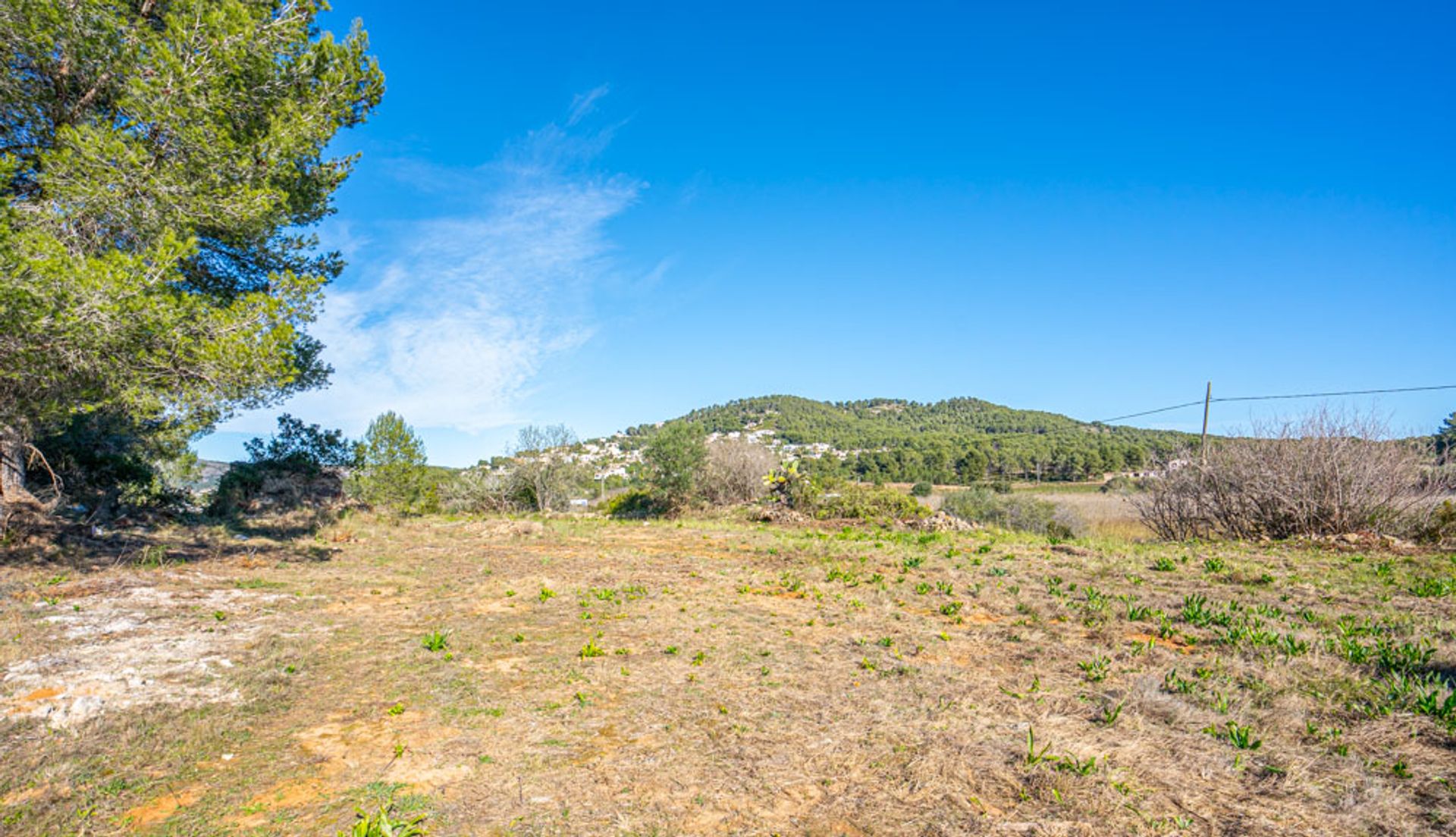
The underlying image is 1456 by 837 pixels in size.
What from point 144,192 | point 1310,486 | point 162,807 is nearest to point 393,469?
point 144,192

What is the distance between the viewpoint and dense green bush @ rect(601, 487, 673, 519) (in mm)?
20578

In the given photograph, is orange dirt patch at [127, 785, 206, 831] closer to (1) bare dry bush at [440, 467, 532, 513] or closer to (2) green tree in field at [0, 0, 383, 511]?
(2) green tree in field at [0, 0, 383, 511]

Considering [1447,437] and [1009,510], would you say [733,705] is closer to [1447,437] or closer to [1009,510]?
[1447,437]

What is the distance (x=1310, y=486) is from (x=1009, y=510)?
58.6 feet

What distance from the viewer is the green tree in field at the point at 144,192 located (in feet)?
19.8

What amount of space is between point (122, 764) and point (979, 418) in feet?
303

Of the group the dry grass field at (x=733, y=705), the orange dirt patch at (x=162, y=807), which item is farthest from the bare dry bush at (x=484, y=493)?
the orange dirt patch at (x=162, y=807)

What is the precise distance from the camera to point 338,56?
343 inches

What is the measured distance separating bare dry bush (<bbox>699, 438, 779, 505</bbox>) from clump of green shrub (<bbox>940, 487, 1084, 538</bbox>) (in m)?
8.57

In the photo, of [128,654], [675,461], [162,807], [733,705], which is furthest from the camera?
[675,461]

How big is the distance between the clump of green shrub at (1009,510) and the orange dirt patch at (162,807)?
942 inches

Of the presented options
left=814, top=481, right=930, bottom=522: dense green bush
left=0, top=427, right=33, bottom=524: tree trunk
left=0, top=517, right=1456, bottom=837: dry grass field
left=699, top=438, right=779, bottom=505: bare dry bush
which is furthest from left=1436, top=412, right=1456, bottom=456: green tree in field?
left=0, top=427, right=33, bottom=524: tree trunk

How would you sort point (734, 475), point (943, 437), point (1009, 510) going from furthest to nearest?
point (943, 437), point (1009, 510), point (734, 475)

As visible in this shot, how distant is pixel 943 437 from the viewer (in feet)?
219
